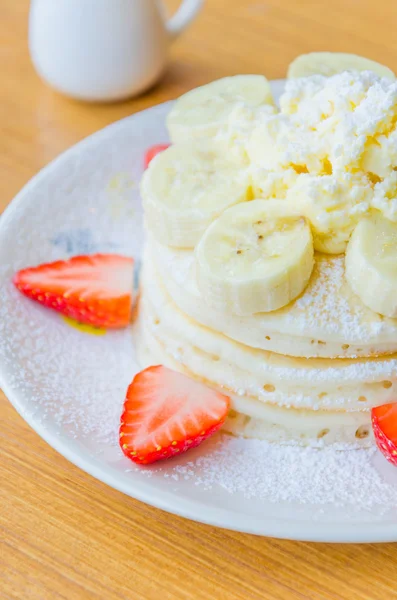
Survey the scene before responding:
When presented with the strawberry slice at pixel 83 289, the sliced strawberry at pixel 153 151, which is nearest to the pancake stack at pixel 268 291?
the strawberry slice at pixel 83 289

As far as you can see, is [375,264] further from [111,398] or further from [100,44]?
[100,44]

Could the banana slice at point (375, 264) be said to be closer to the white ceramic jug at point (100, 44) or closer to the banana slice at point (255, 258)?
the banana slice at point (255, 258)

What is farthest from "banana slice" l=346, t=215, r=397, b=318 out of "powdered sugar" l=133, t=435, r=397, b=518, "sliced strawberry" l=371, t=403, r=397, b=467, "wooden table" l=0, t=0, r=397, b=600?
"wooden table" l=0, t=0, r=397, b=600

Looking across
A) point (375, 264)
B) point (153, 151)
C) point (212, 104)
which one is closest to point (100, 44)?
point (153, 151)

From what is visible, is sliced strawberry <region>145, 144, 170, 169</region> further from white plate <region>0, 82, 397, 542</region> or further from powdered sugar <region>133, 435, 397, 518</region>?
powdered sugar <region>133, 435, 397, 518</region>

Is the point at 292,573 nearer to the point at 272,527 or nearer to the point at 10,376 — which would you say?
the point at 272,527

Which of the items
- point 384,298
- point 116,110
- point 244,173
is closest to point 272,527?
point 384,298
